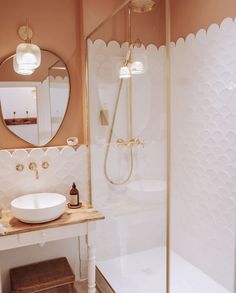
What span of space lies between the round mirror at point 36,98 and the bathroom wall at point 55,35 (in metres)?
0.06

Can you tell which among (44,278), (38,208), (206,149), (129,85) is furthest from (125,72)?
(44,278)

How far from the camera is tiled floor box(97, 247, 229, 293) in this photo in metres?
2.37

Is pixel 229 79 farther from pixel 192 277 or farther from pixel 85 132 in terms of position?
pixel 192 277

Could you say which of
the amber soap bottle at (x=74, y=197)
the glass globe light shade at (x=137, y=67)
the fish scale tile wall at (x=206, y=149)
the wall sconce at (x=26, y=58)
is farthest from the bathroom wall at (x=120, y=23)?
the amber soap bottle at (x=74, y=197)

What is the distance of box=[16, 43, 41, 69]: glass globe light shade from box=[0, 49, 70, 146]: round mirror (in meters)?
0.18

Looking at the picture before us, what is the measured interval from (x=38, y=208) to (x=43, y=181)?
524 millimetres

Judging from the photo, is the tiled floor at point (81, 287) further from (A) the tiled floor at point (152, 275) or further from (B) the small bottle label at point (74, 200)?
(B) the small bottle label at point (74, 200)

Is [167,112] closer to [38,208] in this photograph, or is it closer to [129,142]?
[129,142]

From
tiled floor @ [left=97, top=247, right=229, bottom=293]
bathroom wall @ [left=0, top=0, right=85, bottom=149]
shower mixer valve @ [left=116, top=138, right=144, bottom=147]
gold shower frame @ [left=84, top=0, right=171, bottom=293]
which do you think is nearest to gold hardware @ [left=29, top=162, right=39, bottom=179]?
bathroom wall @ [left=0, top=0, right=85, bottom=149]

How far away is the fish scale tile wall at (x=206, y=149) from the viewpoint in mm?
2396

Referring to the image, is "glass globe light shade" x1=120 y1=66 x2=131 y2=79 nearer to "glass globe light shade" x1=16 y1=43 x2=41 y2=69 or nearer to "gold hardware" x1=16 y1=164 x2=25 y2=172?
"glass globe light shade" x1=16 y1=43 x2=41 y2=69

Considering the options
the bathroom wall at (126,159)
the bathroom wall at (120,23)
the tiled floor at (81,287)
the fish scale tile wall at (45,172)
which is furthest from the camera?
the tiled floor at (81,287)

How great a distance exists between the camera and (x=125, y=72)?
255 cm

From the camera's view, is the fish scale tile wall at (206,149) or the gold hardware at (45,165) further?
the gold hardware at (45,165)
